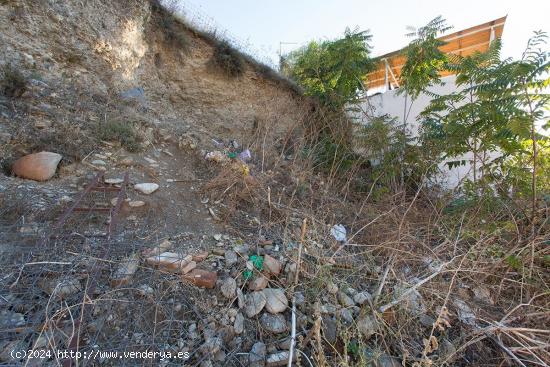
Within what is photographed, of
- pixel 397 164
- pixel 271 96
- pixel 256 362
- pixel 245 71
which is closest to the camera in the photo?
pixel 256 362

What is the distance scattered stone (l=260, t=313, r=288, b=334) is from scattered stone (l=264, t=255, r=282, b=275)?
0.33 meters

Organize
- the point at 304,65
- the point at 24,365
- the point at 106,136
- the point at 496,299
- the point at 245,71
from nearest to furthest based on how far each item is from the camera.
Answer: the point at 24,365
the point at 496,299
the point at 106,136
the point at 245,71
the point at 304,65

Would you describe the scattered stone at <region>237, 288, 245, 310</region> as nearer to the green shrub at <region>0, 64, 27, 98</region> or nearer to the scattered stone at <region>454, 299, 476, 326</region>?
the scattered stone at <region>454, 299, 476, 326</region>

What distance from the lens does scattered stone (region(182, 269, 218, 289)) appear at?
5.83 feet

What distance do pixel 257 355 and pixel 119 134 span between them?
275cm

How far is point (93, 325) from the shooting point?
1.36 metres

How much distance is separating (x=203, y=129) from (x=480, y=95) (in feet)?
12.5

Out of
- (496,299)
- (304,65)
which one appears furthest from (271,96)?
(496,299)

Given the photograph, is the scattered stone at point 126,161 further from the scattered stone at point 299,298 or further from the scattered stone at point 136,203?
the scattered stone at point 299,298

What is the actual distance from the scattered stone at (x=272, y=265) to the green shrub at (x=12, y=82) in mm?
3094

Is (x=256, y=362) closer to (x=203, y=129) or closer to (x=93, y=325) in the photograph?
(x=93, y=325)

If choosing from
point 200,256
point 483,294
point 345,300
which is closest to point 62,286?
point 200,256

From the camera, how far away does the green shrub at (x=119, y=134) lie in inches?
117

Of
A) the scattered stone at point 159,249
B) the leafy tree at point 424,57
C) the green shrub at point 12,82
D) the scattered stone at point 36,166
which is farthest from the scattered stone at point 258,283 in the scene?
the leafy tree at point 424,57
